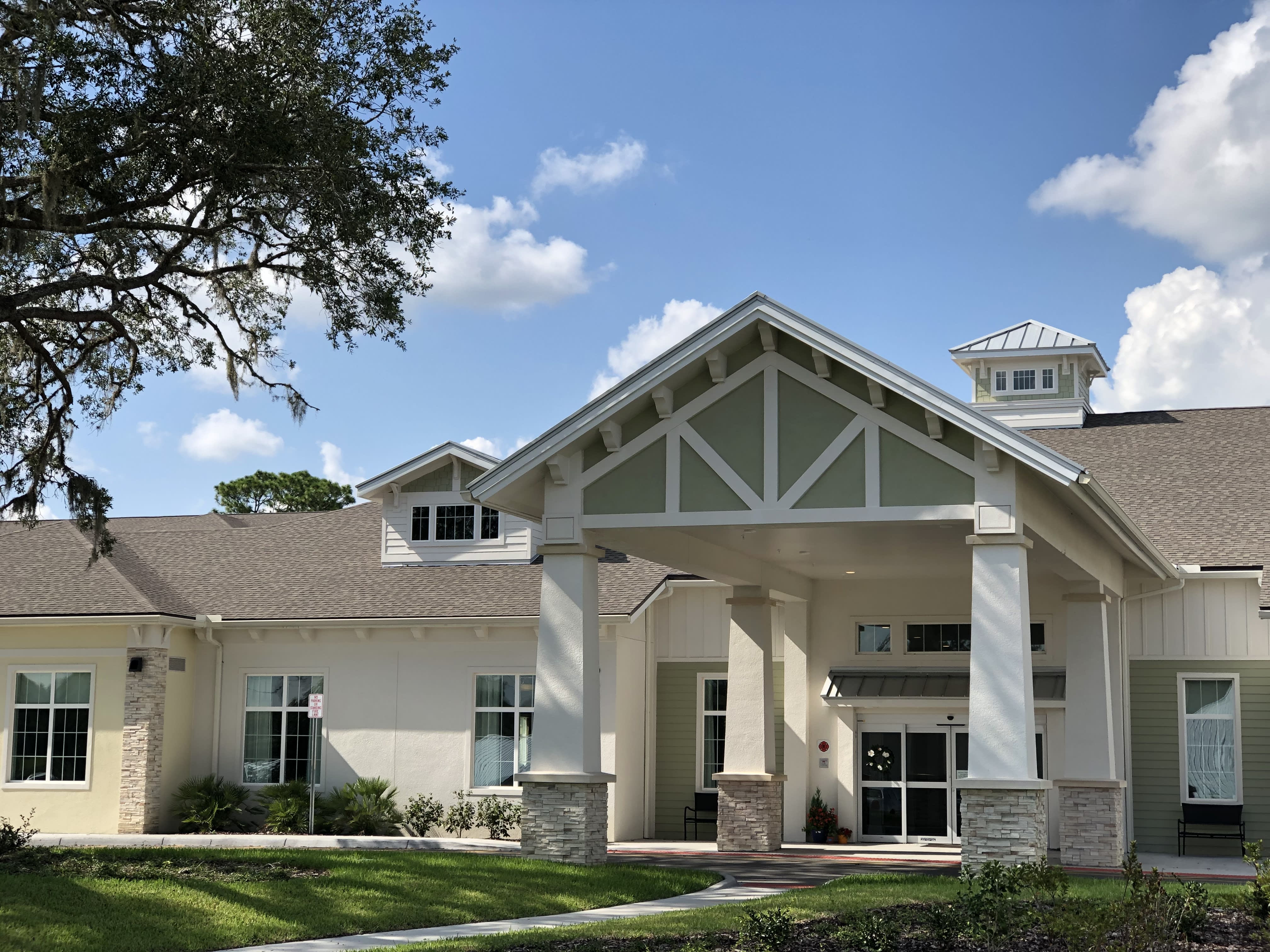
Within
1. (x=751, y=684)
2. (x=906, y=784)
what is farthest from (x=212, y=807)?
(x=906, y=784)

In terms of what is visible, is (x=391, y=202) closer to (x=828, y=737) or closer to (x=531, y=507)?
(x=531, y=507)

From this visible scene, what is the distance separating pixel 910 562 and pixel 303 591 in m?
11.0

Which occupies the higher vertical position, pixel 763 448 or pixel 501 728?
pixel 763 448

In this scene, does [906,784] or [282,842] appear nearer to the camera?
[282,842]

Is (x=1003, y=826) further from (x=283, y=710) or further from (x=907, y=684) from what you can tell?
(x=283, y=710)

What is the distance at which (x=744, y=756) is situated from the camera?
21.5 m

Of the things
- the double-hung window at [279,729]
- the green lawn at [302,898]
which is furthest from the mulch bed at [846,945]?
the double-hung window at [279,729]

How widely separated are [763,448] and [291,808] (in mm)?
11621

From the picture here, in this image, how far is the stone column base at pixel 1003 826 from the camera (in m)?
13.8

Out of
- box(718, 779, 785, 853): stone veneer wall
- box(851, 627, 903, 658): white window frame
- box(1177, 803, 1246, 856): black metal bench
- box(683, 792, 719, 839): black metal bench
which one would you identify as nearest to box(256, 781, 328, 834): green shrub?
box(683, 792, 719, 839): black metal bench

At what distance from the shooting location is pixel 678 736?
23969 millimetres

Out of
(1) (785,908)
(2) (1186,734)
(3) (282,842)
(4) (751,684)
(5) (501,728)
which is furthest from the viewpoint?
(5) (501,728)

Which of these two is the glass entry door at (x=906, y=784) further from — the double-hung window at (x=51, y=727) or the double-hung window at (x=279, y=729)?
the double-hung window at (x=51, y=727)

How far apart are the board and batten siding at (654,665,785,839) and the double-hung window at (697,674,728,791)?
0.11 metres
